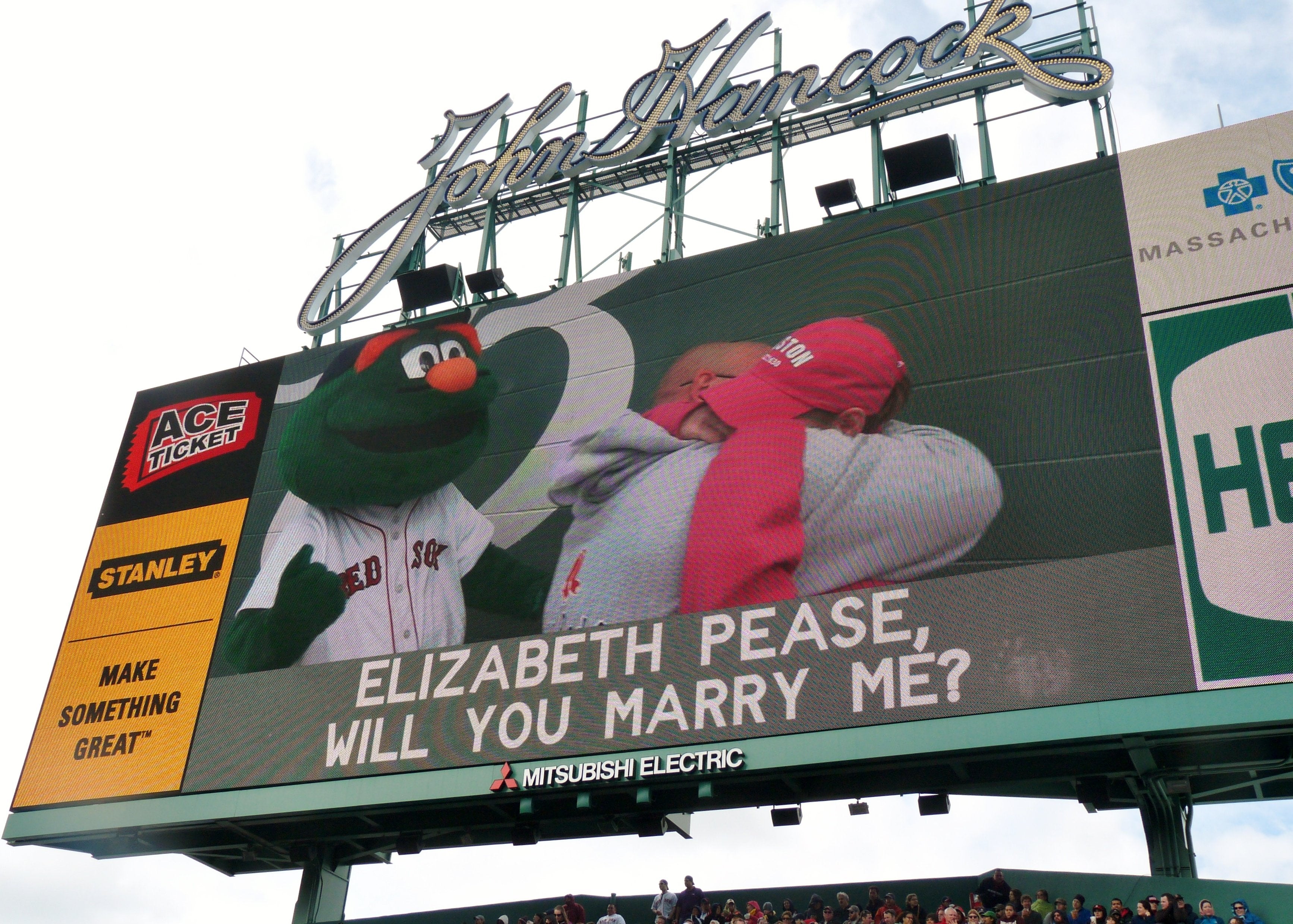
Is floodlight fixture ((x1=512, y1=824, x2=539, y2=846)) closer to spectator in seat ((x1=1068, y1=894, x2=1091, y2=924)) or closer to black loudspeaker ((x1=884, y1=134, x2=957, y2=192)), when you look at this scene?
spectator in seat ((x1=1068, y1=894, x2=1091, y2=924))

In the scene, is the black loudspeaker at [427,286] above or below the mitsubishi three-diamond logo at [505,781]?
above

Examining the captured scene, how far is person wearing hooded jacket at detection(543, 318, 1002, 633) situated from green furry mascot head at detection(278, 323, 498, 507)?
1.89 meters

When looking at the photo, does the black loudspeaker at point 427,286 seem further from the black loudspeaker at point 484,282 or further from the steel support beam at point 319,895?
the steel support beam at point 319,895

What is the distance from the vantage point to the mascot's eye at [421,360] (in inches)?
779

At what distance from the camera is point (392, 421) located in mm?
19391

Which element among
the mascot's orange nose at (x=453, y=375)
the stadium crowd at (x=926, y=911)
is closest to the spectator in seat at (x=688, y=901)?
the stadium crowd at (x=926, y=911)

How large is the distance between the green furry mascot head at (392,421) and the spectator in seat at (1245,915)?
10.3 meters

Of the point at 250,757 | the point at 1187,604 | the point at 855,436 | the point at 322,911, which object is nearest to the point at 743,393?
the point at 855,436

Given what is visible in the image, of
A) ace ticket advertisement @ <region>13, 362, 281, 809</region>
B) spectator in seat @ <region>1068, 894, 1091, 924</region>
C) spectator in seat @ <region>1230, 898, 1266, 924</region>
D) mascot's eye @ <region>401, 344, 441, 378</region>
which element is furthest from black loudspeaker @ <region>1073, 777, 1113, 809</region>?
ace ticket advertisement @ <region>13, 362, 281, 809</region>

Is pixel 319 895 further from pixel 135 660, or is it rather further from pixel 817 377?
pixel 817 377

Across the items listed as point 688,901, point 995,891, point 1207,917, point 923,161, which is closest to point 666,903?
point 688,901

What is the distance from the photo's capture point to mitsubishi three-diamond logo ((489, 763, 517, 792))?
52.4 feet

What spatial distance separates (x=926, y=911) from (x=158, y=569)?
11325 mm

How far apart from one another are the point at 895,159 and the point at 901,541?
660 centimetres
